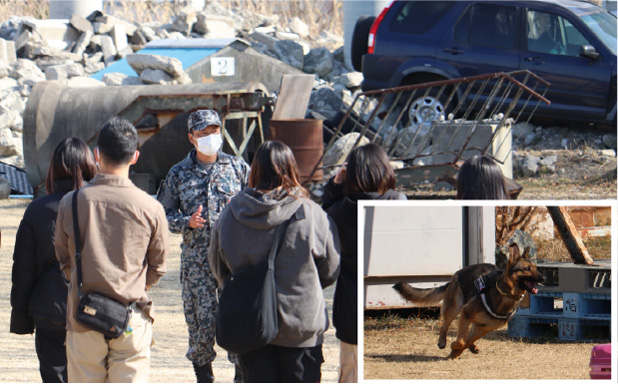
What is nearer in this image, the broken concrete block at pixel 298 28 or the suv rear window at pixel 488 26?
the suv rear window at pixel 488 26

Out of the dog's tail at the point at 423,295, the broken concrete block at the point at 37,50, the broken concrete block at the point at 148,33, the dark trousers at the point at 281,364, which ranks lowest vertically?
the dark trousers at the point at 281,364

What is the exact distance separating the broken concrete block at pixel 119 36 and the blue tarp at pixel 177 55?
232cm

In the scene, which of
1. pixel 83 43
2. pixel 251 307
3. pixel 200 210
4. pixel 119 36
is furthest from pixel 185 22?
pixel 251 307

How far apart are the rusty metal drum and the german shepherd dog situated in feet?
24.4

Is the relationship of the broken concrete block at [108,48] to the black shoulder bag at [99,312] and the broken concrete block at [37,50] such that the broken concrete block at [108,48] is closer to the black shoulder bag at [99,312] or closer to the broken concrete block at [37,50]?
the broken concrete block at [37,50]

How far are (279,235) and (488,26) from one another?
9279 millimetres

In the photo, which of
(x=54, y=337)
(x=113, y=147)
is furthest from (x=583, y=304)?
(x=54, y=337)

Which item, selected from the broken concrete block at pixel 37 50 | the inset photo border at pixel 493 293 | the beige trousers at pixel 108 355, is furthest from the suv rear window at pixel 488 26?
the broken concrete block at pixel 37 50

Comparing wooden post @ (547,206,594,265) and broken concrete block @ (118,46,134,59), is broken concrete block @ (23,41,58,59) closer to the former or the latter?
broken concrete block @ (118,46,134,59)

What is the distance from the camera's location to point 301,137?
434 inches

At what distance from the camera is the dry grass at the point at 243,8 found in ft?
86.6

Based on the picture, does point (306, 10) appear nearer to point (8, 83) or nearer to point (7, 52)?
point (7, 52)

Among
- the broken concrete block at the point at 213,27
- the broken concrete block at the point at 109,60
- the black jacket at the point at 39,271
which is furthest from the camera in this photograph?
the broken concrete block at the point at 213,27

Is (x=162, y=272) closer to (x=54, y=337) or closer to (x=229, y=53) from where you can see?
(x=54, y=337)
